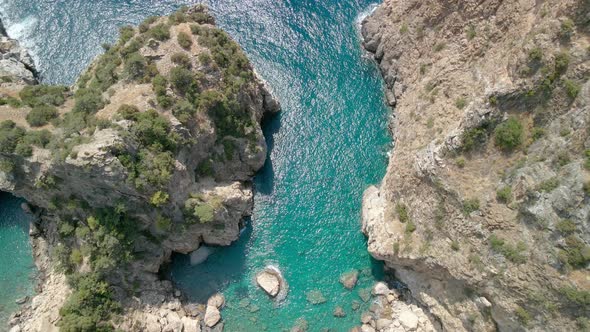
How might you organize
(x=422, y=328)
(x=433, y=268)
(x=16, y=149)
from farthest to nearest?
1. (x=422, y=328)
2. (x=433, y=268)
3. (x=16, y=149)

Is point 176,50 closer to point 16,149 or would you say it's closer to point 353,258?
point 16,149

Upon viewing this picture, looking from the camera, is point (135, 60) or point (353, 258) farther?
point (353, 258)

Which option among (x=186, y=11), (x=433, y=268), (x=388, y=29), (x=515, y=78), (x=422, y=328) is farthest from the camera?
(x=388, y=29)

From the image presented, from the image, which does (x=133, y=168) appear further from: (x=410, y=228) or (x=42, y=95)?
(x=410, y=228)

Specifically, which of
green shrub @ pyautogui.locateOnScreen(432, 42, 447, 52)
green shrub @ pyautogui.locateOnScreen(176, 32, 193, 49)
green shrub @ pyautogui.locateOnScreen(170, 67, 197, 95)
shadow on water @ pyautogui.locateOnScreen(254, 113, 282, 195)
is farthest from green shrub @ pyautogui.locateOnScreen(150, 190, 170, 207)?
green shrub @ pyautogui.locateOnScreen(432, 42, 447, 52)

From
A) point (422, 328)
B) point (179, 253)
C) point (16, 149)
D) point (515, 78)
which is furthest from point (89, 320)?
point (515, 78)

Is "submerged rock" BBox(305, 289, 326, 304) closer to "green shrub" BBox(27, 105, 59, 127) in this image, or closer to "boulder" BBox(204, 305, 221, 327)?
"boulder" BBox(204, 305, 221, 327)

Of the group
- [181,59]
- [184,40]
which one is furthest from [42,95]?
[184,40]
